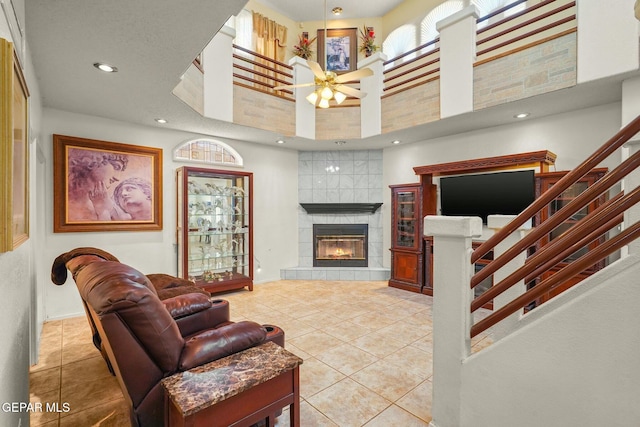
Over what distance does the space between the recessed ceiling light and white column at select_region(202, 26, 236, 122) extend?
4.37 feet

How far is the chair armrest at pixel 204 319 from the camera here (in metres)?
2.29

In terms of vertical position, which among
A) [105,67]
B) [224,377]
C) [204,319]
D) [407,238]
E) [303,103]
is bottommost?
[204,319]

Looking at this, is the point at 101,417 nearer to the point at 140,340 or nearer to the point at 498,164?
the point at 140,340

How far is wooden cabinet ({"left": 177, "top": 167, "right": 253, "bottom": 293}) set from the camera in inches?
180

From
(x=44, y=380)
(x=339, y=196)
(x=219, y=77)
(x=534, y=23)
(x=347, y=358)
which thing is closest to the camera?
(x=44, y=380)

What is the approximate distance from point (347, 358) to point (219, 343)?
5.03 ft

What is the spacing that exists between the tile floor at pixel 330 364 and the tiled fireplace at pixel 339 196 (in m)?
1.65

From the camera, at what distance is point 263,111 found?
185 inches

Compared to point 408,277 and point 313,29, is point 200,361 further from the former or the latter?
point 313,29

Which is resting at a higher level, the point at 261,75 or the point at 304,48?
the point at 304,48

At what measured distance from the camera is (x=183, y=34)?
2266 millimetres

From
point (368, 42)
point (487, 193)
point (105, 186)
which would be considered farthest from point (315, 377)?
point (368, 42)

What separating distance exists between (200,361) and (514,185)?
425 cm

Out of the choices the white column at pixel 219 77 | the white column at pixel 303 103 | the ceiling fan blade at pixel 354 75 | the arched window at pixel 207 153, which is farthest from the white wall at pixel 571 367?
the arched window at pixel 207 153
